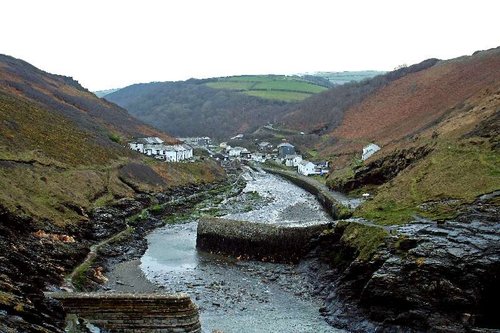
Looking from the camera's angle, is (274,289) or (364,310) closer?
(364,310)

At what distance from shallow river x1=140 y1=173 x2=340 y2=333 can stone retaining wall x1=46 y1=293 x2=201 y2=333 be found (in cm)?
376

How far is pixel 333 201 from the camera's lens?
54000mm

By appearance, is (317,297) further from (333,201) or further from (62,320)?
(333,201)

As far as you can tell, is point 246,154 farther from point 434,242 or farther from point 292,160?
point 434,242

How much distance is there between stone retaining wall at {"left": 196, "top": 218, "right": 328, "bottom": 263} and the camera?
35.8m

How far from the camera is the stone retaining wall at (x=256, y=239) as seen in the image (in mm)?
35750

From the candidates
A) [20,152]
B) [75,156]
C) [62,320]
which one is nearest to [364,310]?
[62,320]

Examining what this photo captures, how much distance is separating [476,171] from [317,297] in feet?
54.2

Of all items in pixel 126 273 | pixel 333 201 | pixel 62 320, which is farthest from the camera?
pixel 333 201

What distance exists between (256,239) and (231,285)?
291 inches

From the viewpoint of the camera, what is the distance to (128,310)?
19094 mm

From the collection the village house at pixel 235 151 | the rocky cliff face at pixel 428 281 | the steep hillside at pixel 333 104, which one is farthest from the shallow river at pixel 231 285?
the steep hillside at pixel 333 104

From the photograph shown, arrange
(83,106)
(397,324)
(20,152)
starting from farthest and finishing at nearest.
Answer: (83,106) < (20,152) < (397,324)

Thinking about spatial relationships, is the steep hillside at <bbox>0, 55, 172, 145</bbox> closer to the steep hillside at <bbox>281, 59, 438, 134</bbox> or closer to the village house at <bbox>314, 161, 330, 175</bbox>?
the village house at <bbox>314, 161, 330, 175</bbox>
